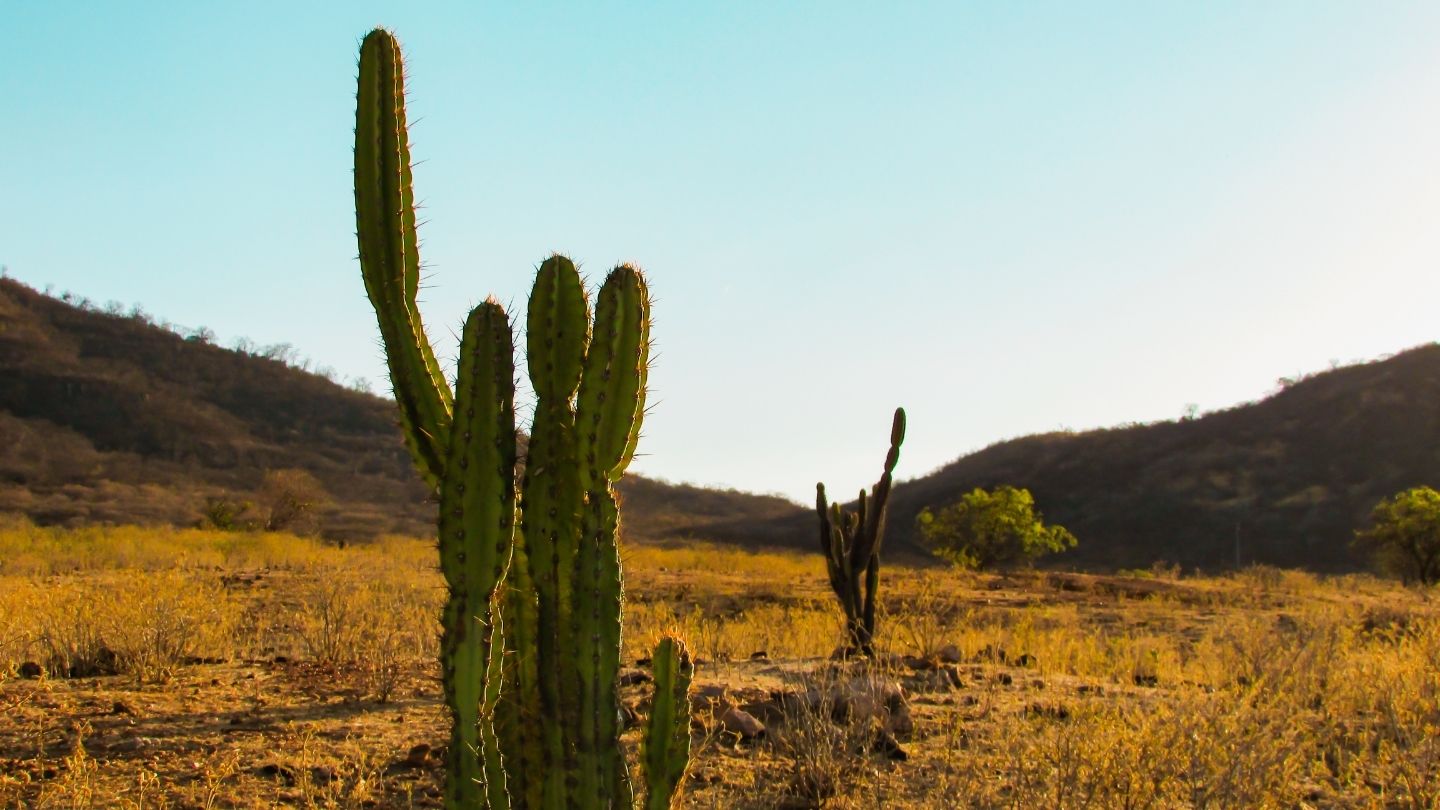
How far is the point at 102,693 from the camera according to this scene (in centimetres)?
636

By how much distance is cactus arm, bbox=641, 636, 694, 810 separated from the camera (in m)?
3.80

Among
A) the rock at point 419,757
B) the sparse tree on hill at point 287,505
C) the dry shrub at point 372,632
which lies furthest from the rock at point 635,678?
the sparse tree on hill at point 287,505

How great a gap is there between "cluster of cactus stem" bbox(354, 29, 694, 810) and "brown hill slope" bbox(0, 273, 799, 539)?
36.0 meters

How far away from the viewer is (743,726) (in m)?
5.71

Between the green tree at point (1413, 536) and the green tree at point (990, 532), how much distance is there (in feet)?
25.4

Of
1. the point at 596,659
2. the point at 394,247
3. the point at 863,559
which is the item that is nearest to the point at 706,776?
the point at 596,659

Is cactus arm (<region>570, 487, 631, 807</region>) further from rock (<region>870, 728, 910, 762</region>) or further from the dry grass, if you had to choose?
rock (<region>870, 728, 910, 762</region>)

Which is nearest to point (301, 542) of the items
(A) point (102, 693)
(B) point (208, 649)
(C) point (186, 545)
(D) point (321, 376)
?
(C) point (186, 545)

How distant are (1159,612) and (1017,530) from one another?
14.5 metres

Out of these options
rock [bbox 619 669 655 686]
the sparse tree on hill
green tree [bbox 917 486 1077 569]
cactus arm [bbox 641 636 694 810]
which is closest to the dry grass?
rock [bbox 619 669 655 686]

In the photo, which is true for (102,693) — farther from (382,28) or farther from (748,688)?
(382,28)

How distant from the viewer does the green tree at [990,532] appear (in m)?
29.3

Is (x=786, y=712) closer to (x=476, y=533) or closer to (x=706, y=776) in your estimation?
(x=706, y=776)

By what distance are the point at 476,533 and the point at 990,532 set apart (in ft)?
89.8
